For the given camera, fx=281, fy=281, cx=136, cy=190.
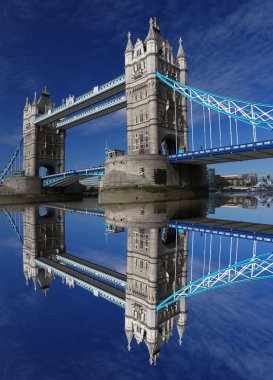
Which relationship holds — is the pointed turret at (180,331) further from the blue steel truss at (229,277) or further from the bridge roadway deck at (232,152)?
the bridge roadway deck at (232,152)

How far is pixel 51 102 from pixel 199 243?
74.4 m

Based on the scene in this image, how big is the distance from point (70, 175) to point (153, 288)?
60683 mm

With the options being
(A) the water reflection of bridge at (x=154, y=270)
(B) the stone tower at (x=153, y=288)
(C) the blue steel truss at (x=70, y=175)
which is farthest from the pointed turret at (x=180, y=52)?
(B) the stone tower at (x=153, y=288)

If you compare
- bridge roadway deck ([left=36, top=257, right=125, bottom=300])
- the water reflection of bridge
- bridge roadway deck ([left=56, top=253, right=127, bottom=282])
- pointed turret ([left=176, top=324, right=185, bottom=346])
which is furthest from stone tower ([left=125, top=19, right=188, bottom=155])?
pointed turret ([left=176, top=324, right=185, bottom=346])

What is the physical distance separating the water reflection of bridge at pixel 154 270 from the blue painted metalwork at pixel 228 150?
2461 cm

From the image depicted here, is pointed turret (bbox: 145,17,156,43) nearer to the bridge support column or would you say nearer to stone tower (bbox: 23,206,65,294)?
the bridge support column

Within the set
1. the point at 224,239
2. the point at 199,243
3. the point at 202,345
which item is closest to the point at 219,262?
the point at 199,243

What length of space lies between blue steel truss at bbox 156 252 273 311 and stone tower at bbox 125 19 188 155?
35.7 meters

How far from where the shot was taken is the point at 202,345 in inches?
157

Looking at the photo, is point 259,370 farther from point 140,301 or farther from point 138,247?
point 138,247

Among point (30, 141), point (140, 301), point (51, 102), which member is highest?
point (51, 102)

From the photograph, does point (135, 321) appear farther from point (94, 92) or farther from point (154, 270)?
point (94, 92)

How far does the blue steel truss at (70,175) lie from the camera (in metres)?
56.3

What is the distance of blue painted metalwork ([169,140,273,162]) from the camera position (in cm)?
3538
